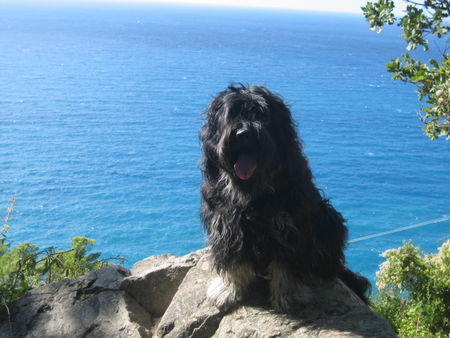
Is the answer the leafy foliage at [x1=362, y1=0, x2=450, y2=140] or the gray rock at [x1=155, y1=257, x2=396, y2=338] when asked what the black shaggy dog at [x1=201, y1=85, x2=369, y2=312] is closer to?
the gray rock at [x1=155, y1=257, x2=396, y2=338]

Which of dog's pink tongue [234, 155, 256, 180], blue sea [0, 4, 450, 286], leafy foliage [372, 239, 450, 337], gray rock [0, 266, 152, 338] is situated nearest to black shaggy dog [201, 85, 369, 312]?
dog's pink tongue [234, 155, 256, 180]

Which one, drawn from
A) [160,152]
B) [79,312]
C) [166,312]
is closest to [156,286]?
[166,312]

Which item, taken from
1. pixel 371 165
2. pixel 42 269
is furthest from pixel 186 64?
pixel 42 269

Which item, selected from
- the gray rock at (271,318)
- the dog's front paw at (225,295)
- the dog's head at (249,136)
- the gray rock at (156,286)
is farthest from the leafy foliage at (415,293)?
the dog's head at (249,136)

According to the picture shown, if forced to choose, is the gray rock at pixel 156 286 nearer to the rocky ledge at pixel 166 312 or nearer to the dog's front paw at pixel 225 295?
the rocky ledge at pixel 166 312

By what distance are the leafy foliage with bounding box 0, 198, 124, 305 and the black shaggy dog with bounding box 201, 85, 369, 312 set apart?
1837 millimetres

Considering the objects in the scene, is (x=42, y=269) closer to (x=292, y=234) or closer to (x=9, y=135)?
(x=292, y=234)

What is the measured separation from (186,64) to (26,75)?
1257cm

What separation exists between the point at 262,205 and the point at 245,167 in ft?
1.01

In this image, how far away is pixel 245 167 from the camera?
2.73 m

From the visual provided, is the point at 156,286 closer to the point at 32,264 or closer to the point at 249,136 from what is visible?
the point at 32,264

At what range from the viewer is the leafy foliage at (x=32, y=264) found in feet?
12.9

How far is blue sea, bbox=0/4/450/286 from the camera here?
13.0 metres

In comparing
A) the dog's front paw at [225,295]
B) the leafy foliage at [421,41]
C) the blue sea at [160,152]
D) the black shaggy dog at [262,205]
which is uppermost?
the leafy foliage at [421,41]
